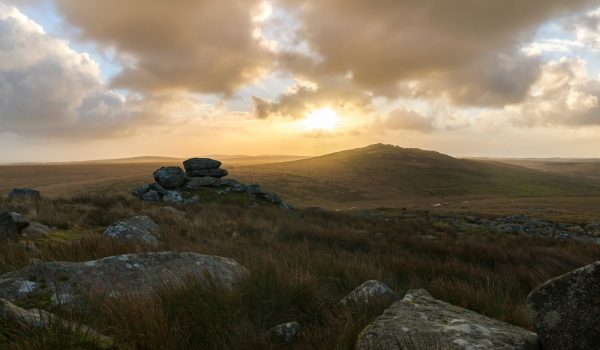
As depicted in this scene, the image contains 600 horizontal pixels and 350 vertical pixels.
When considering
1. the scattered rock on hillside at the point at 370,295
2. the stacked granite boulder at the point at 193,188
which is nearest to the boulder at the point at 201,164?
the stacked granite boulder at the point at 193,188

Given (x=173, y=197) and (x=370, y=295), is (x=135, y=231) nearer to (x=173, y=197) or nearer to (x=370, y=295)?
(x=370, y=295)

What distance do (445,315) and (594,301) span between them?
3.84 feet

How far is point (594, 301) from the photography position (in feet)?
8.55

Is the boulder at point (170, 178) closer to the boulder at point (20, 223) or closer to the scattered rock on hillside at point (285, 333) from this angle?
the boulder at point (20, 223)

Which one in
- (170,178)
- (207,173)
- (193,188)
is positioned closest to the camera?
(170,178)

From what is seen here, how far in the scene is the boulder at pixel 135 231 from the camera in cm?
920

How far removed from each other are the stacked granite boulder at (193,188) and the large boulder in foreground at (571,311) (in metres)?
25.6

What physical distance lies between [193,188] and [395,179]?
9331cm

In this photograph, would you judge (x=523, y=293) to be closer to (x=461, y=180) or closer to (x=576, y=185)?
(x=461, y=180)

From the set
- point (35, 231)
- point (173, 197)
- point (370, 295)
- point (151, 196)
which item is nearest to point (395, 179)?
point (173, 197)

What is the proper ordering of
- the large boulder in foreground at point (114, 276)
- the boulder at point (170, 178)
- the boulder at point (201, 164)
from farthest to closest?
the boulder at point (201, 164) < the boulder at point (170, 178) < the large boulder in foreground at point (114, 276)

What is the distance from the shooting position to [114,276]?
489 cm

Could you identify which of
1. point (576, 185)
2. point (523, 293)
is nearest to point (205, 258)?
point (523, 293)

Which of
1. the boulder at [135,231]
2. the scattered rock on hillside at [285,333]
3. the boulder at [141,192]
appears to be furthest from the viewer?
the boulder at [141,192]
